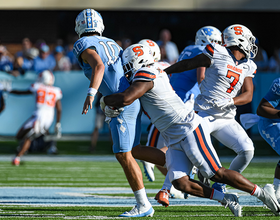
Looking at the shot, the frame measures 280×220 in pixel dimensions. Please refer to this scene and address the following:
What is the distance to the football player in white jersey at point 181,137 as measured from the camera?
406cm

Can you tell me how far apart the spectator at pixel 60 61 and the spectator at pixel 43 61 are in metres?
0.13

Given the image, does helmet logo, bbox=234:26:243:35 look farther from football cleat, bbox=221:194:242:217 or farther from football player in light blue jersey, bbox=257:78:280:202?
football cleat, bbox=221:194:242:217

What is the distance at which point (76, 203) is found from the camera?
16.8ft

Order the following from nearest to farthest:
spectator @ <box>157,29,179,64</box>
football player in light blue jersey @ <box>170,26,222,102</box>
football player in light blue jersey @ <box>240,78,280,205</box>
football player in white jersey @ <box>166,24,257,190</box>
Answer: football player in white jersey @ <box>166,24,257,190</box> → football player in light blue jersey @ <box>240,78,280,205</box> → football player in light blue jersey @ <box>170,26,222,102</box> → spectator @ <box>157,29,179,64</box>

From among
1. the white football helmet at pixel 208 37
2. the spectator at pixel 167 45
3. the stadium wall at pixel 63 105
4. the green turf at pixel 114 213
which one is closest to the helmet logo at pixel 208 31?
the white football helmet at pixel 208 37

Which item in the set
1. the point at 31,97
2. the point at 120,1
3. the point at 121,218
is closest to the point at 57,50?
the point at 31,97

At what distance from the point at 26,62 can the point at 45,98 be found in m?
3.47

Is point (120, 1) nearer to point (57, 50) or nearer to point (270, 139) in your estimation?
point (57, 50)

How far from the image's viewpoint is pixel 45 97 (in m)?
10.4

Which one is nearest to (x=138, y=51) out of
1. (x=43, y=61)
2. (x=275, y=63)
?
(x=43, y=61)

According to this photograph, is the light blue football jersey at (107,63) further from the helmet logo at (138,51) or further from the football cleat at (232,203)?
the football cleat at (232,203)

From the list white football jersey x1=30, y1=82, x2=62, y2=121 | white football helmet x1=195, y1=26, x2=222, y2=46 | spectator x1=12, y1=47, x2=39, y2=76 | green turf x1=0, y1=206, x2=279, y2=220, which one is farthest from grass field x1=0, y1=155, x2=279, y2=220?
spectator x1=12, y1=47, x2=39, y2=76

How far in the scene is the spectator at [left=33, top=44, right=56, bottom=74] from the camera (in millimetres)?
Result: 13303

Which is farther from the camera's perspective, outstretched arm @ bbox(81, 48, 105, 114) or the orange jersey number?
the orange jersey number
